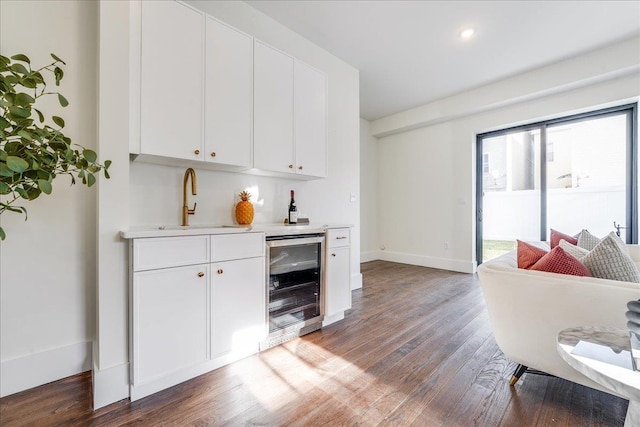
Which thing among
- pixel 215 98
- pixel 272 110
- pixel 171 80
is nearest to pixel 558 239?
pixel 272 110

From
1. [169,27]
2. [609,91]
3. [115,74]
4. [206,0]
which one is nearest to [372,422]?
[115,74]

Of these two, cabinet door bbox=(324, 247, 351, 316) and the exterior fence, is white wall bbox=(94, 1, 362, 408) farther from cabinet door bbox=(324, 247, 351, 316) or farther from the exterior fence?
the exterior fence

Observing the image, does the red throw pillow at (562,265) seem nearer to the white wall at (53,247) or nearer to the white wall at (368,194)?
the white wall at (53,247)

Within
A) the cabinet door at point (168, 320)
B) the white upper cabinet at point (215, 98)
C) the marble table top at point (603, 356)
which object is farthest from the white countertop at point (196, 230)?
the marble table top at point (603, 356)

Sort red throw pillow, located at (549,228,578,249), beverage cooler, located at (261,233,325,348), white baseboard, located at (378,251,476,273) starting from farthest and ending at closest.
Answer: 1. white baseboard, located at (378,251,476,273)
2. red throw pillow, located at (549,228,578,249)
3. beverage cooler, located at (261,233,325,348)

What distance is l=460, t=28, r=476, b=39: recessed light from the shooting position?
2936 millimetres

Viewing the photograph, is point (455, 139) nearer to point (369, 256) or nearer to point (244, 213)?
point (369, 256)

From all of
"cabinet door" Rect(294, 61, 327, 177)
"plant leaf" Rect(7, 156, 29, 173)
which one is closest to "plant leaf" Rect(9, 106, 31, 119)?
"plant leaf" Rect(7, 156, 29, 173)

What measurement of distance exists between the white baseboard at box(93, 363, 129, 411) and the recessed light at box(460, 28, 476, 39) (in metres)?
4.19

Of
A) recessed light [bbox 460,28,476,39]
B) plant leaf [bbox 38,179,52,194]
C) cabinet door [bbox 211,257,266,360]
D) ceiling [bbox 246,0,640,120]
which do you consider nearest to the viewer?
plant leaf [bbox 38,179,52,194]

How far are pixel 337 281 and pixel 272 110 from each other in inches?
67.5

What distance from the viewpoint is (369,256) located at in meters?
5.66

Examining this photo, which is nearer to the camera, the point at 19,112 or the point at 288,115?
the point at 19,112

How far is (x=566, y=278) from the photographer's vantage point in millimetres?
1384
